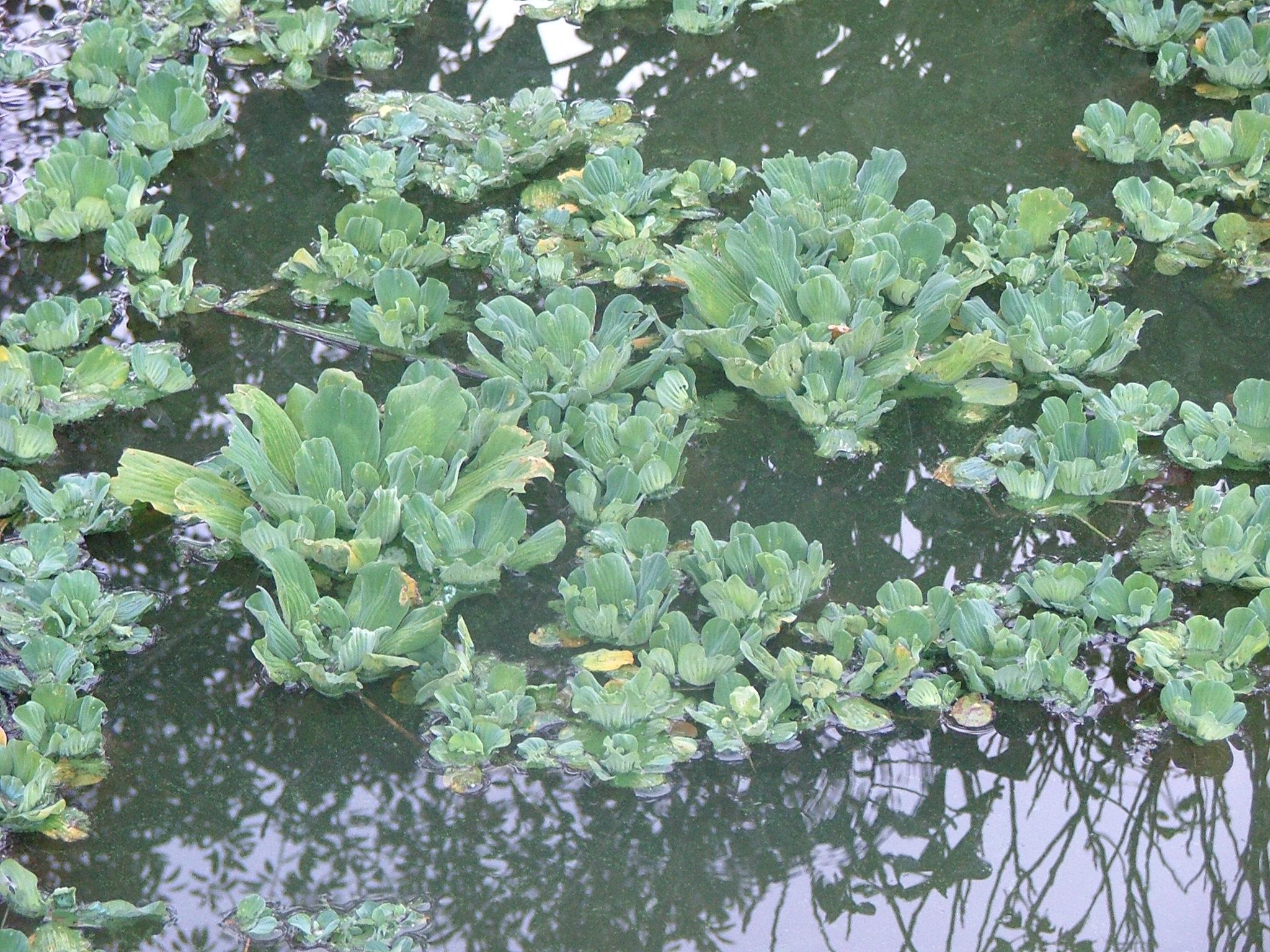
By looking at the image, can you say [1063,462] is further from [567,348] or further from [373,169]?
[373,169]

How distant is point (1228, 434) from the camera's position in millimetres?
2654

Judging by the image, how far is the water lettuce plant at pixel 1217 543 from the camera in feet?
7.82

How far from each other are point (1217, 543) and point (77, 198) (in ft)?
8.76

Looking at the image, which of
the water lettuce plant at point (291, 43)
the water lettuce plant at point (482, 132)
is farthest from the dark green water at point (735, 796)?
the water lettuce plant at point (291, 43)

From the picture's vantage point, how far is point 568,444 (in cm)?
270

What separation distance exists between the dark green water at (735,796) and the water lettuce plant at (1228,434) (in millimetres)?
112

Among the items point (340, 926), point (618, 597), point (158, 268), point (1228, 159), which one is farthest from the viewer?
point (1228, 159)

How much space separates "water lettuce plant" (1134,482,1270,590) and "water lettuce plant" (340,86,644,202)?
1.84 meters

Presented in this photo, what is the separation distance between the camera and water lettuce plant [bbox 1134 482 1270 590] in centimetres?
238

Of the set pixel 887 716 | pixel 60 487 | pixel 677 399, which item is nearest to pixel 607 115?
pixel 677 399

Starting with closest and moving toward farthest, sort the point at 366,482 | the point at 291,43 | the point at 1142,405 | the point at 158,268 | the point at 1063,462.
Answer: the point at 366,482
the point at 1063,462
the point at 1142,405
the point at 158,268
the point at 291,43

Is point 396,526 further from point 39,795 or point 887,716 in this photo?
point 887,716

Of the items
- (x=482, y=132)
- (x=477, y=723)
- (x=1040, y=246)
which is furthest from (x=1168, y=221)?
(x=477, y=723)

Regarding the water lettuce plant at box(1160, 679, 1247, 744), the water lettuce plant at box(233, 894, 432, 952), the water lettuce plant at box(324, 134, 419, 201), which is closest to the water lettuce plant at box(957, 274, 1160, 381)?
the water lettuce plant at box(1160, 679, 1247, 744)
